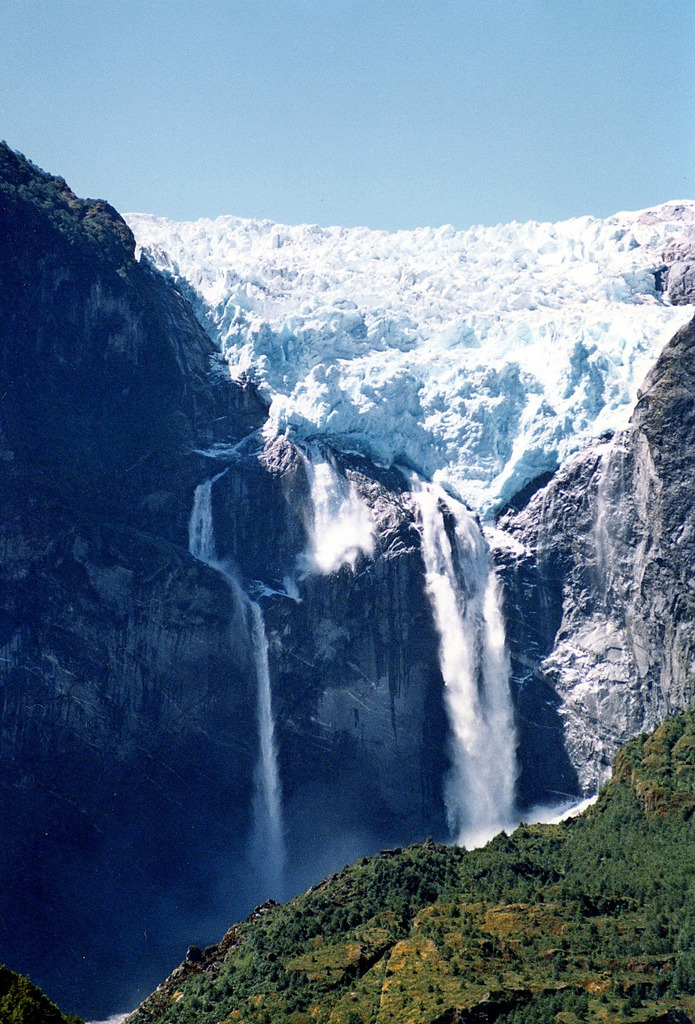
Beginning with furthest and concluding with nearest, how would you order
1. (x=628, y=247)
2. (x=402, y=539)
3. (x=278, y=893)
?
(x=628, y=247) → (x=402, y=539) → (x=278, y=893)

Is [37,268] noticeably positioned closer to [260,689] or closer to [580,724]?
[260,689]

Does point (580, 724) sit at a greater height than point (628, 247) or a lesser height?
lesser

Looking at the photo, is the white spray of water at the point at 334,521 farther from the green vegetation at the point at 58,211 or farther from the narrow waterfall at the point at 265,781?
the green vegetation at the point at 58,211

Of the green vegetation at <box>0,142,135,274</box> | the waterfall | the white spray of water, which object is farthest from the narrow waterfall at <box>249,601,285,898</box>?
A: the green vegetation at <box>0,142,135,274</box>

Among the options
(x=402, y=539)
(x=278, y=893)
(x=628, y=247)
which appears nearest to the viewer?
(x=278, y=893)

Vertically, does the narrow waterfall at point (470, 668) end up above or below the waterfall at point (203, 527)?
below

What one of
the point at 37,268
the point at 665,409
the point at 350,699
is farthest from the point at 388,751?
the point at 37,268

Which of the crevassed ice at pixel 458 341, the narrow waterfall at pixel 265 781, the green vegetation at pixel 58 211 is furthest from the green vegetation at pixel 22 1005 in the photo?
the green vegetation at pixel 58 211
